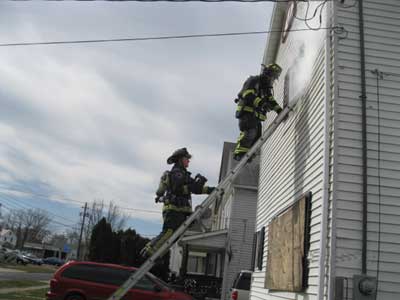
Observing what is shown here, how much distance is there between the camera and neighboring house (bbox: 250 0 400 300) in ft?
19.2

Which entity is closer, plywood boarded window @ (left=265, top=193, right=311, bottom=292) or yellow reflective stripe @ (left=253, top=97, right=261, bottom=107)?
plywood boarded window @ (left=265, top=193, right=311, bottom=292)

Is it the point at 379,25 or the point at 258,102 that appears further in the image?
the point at 258,102

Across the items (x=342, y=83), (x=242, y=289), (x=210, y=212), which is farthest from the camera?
(x=242, y=289)

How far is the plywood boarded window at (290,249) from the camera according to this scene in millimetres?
6844

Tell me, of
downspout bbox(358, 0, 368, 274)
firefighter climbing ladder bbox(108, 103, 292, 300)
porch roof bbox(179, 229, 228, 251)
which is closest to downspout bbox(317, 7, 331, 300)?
downspout bbox(358, 0, 368, 274)

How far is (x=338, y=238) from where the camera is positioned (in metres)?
5.91

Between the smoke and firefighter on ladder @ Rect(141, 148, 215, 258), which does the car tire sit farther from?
the smoke

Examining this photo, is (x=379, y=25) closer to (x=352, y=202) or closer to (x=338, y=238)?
(x=352, y=202)

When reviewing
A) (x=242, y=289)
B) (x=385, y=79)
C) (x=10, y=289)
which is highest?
(x=385, y=79)

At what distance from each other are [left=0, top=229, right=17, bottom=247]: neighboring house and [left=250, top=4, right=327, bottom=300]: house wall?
93614 millimetres

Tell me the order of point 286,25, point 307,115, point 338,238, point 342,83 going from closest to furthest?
point 338,238
point 342,83
point 307,115
point 286,25

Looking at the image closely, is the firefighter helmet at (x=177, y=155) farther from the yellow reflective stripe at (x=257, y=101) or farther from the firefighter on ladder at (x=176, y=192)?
the yellow reflective stripe at (x=257, y=101)

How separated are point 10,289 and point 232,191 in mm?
12384

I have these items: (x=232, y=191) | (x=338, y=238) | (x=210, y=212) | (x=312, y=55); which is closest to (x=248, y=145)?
(x=210, y=212)
